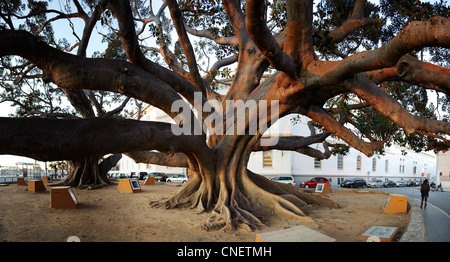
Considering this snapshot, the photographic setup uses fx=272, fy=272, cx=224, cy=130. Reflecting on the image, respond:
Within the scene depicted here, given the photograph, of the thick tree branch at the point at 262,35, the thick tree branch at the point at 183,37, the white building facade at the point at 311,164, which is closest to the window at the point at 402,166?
the white building facade at the point at 311,164

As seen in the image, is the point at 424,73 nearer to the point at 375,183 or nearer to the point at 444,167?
the point at 375,183

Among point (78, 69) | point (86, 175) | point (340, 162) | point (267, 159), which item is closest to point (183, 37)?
point (78, 69)

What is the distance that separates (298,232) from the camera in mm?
4125

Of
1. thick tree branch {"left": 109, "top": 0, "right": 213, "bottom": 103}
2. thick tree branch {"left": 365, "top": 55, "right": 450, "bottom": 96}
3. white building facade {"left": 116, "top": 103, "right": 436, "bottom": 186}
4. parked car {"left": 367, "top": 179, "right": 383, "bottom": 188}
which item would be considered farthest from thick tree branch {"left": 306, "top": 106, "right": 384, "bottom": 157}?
parked car {"left": 367, "top": 179, "right": 383, "bottom": 188}

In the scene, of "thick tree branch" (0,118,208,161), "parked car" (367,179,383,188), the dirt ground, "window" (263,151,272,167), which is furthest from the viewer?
"parked car" (367,179,383,188)

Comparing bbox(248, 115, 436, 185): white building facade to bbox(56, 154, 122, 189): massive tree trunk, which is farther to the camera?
bbox(248, 115, 436, 185): white building facade

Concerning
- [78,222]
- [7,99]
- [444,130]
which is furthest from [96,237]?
[7,99]

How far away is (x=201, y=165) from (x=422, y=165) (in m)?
62.5

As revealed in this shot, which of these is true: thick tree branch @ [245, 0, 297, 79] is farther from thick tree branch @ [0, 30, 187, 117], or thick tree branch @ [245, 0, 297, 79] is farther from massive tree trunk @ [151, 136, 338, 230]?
massive tree trunk @ [151, 136, 338, 230]

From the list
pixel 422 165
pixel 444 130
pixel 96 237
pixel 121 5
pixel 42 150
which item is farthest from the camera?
pixel 422 165

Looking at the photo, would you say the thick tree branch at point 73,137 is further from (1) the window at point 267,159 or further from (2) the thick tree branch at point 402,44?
(1) the window at point 267,159

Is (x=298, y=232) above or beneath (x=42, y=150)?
beneath

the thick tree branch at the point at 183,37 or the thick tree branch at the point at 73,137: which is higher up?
the thick tree branch at the point at 183,37
